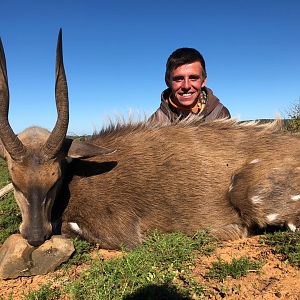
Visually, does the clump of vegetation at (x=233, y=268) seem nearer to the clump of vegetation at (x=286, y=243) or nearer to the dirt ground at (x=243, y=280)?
the dirt ground at (x=243, y=280)

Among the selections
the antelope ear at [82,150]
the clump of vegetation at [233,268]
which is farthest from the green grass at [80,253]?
the clump of vegetation at [233,268]

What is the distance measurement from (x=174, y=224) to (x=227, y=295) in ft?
5.58

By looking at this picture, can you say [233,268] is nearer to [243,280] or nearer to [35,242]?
[243,280]

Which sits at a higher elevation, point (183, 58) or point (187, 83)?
point (183, 58)

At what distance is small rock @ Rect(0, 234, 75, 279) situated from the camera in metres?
4.27

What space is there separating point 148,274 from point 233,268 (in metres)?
0.89

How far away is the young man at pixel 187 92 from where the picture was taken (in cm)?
711

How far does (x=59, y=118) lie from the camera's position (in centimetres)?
471

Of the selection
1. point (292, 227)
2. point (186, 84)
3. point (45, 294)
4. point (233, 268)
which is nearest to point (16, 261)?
point (45, 294)

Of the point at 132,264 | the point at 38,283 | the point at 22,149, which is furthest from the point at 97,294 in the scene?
the point at 22,149

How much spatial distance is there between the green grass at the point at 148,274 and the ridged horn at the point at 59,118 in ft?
4.78

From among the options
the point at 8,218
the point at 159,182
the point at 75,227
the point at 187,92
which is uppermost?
the point at 187,92

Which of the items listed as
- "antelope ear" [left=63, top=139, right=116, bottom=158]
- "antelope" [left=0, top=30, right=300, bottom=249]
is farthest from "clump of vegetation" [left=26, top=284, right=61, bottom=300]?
"antelope ear" [left=63, top=139, right=116, bottom=158]

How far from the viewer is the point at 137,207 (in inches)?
203
